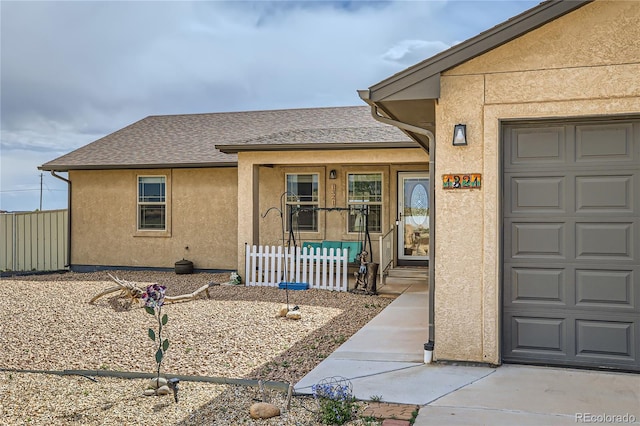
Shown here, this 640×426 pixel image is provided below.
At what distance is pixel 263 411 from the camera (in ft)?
14.4

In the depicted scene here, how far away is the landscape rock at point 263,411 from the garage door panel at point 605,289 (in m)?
3.17

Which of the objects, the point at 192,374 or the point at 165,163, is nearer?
the point at 192,374

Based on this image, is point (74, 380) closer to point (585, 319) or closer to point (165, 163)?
point (585, 319)

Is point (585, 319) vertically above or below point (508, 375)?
above

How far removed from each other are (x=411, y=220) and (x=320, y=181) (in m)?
2.49

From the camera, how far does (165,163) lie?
48.6 ft

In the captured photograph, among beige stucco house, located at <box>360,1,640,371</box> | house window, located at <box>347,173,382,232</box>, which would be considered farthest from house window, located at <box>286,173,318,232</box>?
beige stucco house, located at <box>360,1,640,371</box>

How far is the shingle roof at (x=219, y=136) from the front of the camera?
41.2 feet

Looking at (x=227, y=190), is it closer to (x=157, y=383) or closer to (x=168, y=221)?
(x=168, y=221)

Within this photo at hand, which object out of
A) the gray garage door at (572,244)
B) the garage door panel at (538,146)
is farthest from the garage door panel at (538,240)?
the garage door panel at (538,146)

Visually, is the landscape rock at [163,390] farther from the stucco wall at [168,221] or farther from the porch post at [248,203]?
the stucco wall at [168,221]

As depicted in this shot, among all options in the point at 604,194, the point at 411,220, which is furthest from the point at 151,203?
the point at 604,194

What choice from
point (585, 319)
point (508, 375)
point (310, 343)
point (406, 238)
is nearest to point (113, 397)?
point (310, 343)

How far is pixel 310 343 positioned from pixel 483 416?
3.16 meters
